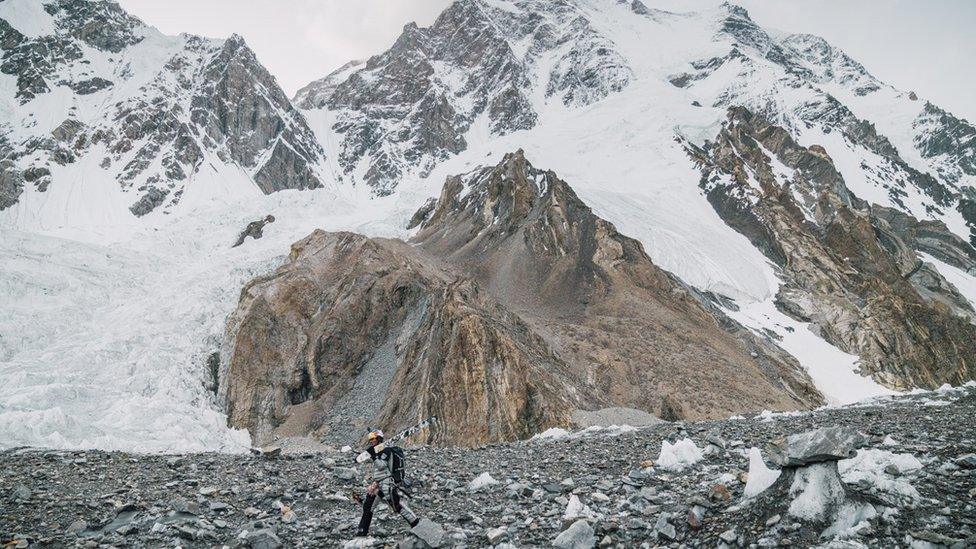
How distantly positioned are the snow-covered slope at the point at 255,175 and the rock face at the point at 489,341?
7122 mm

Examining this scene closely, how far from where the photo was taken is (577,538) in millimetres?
7207

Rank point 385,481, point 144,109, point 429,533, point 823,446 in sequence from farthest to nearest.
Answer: point 144,109 → point 385,481 → point 429,533 → point 823,446

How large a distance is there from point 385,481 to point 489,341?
2867 cm

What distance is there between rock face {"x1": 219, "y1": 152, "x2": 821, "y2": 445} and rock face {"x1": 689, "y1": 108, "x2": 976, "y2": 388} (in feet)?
56.2

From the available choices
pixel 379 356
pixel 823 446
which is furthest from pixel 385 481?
pixel 379 356

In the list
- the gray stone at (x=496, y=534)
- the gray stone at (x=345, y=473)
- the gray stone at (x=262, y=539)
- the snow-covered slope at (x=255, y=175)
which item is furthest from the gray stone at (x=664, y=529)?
the snow-covered slope at (x=255, y=175)

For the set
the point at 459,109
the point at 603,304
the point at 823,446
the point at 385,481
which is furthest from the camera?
the point at 459,109

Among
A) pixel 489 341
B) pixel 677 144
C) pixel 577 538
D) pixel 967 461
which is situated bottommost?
pixel 577 538

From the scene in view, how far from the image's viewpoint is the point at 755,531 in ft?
20.4

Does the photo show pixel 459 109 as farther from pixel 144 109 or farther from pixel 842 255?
pixel 842 255

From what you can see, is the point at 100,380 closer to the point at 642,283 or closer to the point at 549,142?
the point at 642,283

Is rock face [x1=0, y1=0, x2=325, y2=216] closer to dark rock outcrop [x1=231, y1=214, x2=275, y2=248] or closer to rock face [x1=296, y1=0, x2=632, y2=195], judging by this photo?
rock face [x1=296, y1=0, x2=632, y2=195]

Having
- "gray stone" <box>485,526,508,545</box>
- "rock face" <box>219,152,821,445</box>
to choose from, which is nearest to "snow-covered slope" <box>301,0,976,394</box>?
"rock face" <box>219,152,821,445</box>

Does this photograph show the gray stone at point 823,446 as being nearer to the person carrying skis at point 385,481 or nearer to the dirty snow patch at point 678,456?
the dirty snow patch at point 678,456
